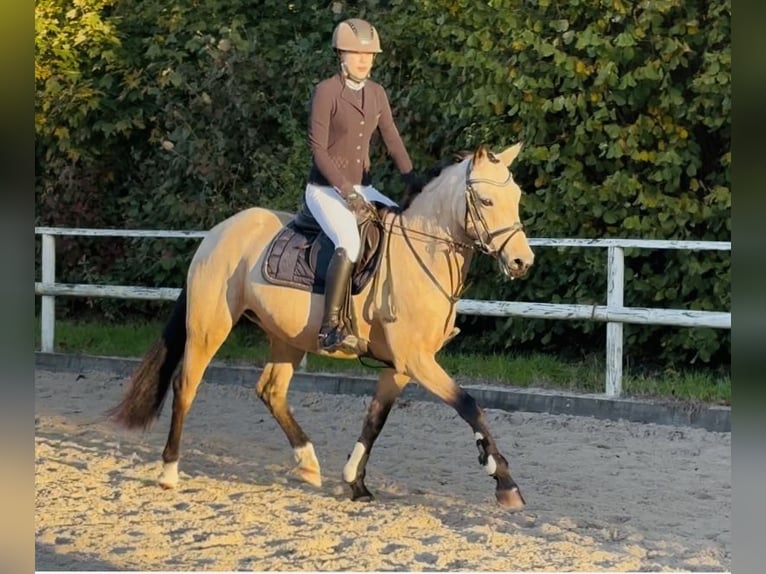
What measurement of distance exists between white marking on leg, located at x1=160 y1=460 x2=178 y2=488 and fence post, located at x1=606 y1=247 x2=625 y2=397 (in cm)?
339

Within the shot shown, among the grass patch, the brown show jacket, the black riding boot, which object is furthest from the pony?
the grass patch

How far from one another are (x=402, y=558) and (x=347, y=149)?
6.86 ft

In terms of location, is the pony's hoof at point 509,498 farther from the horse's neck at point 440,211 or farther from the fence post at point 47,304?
the fence post at point 47,304

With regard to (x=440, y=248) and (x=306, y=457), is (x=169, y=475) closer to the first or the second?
(x=306, y=457)

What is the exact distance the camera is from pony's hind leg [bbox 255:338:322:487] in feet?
19.9

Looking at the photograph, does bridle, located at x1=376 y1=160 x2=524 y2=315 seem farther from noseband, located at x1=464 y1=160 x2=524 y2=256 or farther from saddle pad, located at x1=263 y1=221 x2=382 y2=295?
saddle pad, located at x1=263 y1=221 x2=382 y2=295

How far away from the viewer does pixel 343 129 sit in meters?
5.72

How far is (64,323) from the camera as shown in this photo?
12977 mm

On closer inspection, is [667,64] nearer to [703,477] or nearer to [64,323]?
[703,477]

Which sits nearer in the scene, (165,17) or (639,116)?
(639,116)
